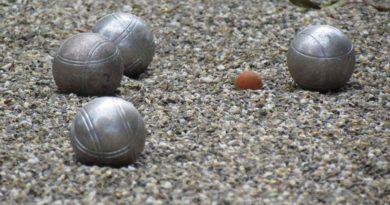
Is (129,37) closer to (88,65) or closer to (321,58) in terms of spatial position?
(88,65)

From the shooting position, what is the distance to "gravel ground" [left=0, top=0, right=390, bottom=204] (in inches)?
226

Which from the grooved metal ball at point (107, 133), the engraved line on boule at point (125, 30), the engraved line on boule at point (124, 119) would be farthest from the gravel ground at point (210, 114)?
the engraved line on boule at point (125, 30)

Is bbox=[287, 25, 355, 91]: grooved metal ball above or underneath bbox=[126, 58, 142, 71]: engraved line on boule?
above

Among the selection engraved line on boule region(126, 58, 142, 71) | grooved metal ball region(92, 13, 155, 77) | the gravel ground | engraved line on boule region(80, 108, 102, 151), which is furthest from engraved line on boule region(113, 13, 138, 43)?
engraved line on boule region(80, 108, 102, 151)

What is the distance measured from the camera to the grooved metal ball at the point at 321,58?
7.71 m

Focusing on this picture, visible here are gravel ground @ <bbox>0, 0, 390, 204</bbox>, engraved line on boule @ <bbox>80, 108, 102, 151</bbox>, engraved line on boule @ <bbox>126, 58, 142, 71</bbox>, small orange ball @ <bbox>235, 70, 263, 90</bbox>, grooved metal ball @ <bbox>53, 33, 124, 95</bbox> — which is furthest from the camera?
engraved line on boule @ <bbox>126, 58, 142, 71</bbox>

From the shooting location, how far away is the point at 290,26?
9836 mm

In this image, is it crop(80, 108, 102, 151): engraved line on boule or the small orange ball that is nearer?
crop(80, 108, 102, 151): engraved line on boule

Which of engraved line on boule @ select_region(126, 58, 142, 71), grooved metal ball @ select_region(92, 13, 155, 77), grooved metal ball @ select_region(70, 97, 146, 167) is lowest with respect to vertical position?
engraved line on boule @ select_region(126, 58, 142, 71)

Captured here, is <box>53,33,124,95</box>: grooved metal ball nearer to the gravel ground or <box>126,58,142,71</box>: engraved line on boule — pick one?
the gravel ground

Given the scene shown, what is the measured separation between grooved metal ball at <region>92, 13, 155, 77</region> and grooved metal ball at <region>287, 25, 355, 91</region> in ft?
4.99

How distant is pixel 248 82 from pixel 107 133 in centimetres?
244

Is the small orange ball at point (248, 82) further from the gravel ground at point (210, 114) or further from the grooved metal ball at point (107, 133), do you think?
the grooved metal ball at point (107, 133)

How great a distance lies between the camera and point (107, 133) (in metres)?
5.84
